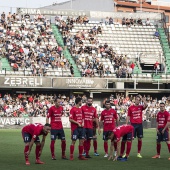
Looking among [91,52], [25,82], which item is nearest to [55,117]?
[25,82]

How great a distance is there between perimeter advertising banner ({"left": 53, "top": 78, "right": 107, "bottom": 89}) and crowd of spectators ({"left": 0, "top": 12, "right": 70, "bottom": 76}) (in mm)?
1465

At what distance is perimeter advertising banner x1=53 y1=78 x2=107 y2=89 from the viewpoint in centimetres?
5262

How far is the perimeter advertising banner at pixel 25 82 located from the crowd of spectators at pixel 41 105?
35.6 inches

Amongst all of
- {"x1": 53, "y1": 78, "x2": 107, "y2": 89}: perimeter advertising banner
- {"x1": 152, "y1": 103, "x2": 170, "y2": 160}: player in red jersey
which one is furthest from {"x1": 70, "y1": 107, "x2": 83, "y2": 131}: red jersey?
{"x1": 53, "y1": 78, "x2": 107, "y2": 89}: perimeter advertising banner

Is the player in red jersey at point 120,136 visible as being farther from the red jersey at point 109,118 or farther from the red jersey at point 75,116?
the red jersey at point 75,116

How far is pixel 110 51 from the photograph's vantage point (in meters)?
58.5

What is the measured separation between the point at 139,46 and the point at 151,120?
1452 centimetres

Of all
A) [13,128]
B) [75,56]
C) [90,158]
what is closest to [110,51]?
[75,56]

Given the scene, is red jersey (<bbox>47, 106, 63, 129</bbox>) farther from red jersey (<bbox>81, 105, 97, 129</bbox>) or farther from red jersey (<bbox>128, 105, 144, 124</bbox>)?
red jersey (<bbox>128, 105, 144, 124</bbox>)

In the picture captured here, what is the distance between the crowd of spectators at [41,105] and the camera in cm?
4700

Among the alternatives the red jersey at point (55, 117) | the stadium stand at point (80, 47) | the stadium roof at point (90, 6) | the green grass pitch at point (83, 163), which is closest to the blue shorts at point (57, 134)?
the red jersey at point (55, 117)

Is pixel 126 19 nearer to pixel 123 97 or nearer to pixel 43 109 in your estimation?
pixel 123 97

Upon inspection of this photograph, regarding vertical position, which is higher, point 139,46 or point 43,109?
point 139,46

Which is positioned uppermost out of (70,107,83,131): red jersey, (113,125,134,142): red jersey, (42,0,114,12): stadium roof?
(42,0,114,12): stadium roof
